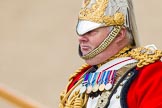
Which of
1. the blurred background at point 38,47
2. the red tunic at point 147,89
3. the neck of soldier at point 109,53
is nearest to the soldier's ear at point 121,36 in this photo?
the neck of soldier at point 109,53

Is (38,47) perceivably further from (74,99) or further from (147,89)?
(147,89)

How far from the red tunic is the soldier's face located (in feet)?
0.46

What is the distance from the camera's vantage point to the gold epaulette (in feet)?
5.01

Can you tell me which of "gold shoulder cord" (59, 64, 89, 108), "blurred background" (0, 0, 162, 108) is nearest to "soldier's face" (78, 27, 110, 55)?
"gold shoulder cord" (59, 64, 89, 108)

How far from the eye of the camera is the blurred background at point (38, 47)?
281cm

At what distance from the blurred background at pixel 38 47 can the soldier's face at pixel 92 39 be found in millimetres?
1140

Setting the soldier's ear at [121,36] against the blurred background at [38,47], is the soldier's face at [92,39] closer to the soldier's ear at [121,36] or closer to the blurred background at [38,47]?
the soldier's ear at [121,36]

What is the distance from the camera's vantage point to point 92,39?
158 centimetres

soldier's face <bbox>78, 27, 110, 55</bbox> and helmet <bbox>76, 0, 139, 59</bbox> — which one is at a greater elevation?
helmet <bbox>76, 0, 139, 59</bbox>

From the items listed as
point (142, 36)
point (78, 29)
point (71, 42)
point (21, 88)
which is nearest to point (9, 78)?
point (21, 88)

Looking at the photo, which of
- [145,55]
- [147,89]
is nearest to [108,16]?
[145,55]

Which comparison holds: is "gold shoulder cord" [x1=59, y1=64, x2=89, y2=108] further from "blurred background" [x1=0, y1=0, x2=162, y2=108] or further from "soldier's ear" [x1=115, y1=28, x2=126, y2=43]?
"blurred background" [x1=0, y1=0, x2=162, y2=108]

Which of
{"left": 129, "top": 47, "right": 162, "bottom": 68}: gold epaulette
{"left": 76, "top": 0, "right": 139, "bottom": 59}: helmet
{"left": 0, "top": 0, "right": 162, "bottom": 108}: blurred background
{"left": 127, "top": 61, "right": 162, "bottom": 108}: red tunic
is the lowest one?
{"left": 0, "top": 0, "right": 162, "bottom": 108}: blurred background

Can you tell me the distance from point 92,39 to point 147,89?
22cm
